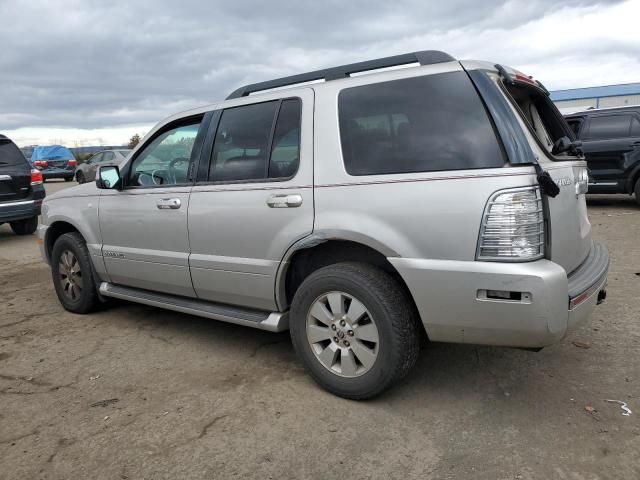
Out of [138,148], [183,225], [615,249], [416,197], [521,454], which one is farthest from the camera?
[615,249]

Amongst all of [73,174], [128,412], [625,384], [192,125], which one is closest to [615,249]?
[625,384]

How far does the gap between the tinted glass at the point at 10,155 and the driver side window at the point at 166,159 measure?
19.1 ft

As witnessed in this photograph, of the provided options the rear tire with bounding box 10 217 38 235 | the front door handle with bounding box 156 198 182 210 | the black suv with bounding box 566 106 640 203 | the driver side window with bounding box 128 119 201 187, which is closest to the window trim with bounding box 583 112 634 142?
the black suv with bounding box 566 106 640 203

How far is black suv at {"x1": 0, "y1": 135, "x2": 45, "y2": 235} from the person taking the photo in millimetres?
8621

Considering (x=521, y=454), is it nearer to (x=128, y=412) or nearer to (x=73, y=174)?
(x=128, y=412)

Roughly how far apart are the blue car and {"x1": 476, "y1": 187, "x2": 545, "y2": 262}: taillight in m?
26.0

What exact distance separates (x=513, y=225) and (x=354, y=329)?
41.1 inches

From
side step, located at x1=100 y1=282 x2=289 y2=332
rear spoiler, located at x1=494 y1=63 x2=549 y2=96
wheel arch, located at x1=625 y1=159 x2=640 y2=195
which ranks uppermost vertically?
rear spoiler, located at x1=494 y1=63 x2=549 y2=96

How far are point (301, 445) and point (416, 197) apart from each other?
1393mm

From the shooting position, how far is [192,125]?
4.01 metres

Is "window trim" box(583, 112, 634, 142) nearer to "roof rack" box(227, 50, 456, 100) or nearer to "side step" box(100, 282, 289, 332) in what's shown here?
"roof rack" box(227, 50, 456, 100)

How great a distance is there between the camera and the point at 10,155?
8867 mm

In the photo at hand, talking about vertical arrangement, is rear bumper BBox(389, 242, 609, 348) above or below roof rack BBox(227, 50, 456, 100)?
below

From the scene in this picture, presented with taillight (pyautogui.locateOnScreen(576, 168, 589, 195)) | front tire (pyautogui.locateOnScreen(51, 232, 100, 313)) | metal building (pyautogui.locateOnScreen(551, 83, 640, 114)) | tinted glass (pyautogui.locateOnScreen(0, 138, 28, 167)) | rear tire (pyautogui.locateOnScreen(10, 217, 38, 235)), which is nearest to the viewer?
taillight (pyautogui.locateOnScreen(576, 168, 589, 195))
